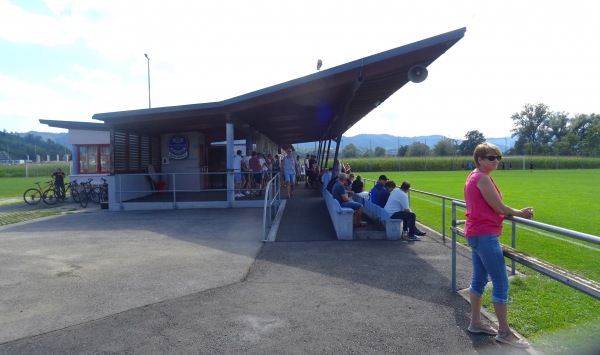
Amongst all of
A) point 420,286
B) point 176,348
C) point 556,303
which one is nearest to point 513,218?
point 556,303

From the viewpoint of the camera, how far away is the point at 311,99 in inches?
496

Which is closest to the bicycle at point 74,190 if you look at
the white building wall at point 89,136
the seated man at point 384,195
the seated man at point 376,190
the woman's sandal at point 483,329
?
the white building wall at point 89,136

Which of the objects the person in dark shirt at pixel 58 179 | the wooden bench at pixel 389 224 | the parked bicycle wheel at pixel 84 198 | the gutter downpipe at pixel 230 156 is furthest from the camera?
the person in dark shirt at pixel 58 179

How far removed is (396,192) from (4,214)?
12.9 meters

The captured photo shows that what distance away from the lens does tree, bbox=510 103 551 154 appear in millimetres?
104250

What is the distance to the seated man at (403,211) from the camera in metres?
8.24

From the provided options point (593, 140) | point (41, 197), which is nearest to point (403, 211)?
point (41, 197)

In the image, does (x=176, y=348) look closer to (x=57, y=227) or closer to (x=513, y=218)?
(x=513, y=218)

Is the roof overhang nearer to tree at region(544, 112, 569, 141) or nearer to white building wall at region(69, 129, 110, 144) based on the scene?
white building wall at region(69, 129, 110, 144)

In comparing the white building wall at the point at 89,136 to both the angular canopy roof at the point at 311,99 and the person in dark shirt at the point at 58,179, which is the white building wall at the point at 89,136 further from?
the angular canopy roof at the point at 311,99

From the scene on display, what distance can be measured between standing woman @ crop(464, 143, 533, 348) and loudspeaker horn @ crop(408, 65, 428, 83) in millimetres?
6734

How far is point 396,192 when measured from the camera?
8.48 m

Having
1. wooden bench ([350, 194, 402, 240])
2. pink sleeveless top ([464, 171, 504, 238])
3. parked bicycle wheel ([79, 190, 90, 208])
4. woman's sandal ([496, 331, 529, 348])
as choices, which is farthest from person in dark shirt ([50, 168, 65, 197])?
woman's sandal ([496, 331, 529, 348])

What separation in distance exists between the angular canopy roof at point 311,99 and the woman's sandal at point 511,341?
22.2ft
